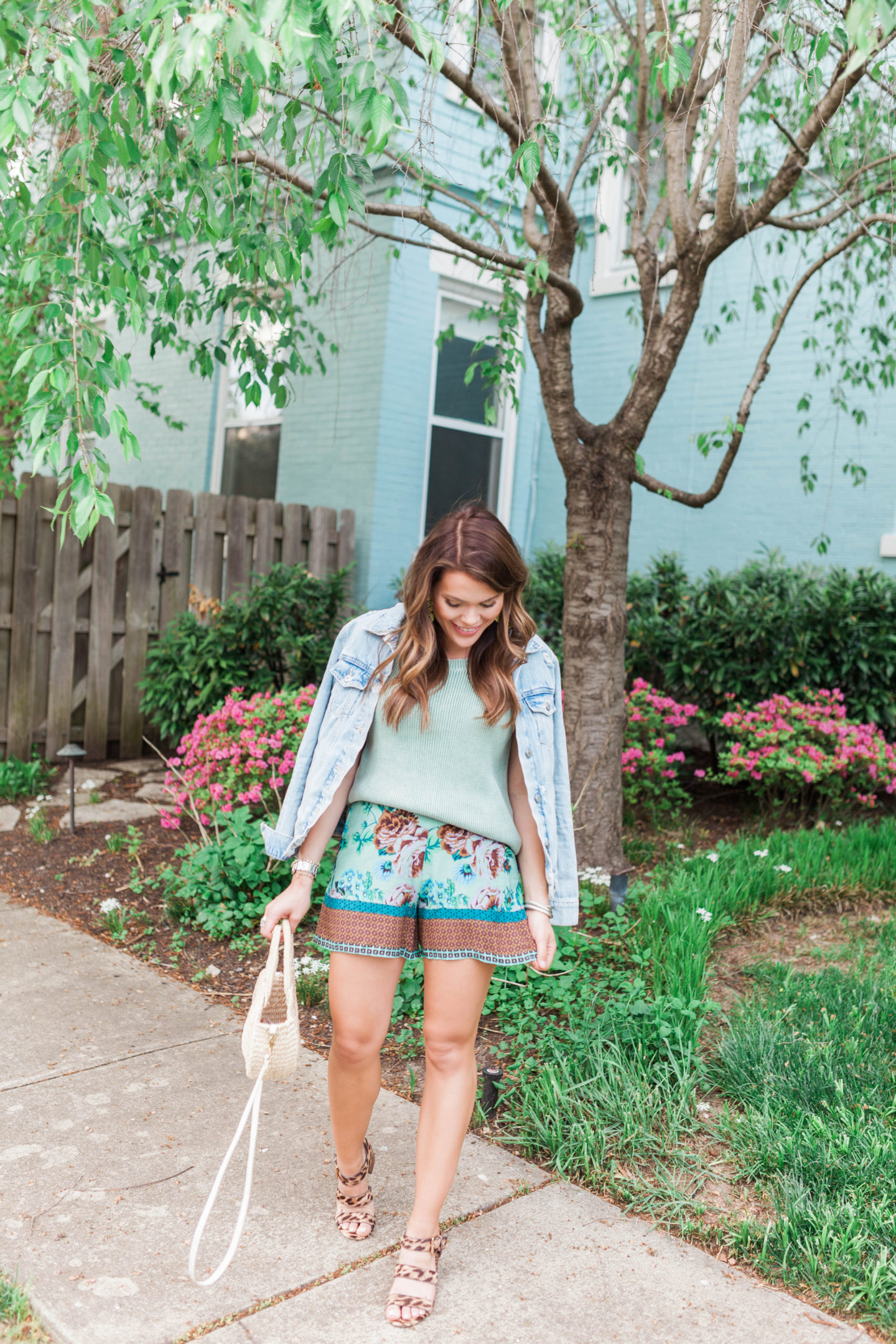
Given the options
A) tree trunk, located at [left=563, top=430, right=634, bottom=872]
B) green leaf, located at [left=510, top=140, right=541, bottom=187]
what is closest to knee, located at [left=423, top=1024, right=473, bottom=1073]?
green leaf, located at [left=510, top=140, right=541, bottom=187]

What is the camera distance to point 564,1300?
7.91 ft

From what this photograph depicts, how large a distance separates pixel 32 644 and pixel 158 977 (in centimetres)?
363

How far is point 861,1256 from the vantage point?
2.51 m

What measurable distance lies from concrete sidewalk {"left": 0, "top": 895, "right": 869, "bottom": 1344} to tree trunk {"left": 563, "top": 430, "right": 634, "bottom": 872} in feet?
6.64

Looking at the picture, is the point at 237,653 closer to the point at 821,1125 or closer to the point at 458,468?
the point at 458,468

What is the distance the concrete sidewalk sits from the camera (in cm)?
231

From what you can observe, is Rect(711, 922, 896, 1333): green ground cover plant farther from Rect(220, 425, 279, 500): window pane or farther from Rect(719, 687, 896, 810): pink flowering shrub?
Rect(220, 425, 279, 500): window pane

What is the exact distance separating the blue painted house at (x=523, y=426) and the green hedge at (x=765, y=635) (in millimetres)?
992

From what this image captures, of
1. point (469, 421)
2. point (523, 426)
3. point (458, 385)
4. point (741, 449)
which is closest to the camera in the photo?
point (741, 449)

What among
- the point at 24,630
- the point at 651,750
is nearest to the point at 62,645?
the point at 24,630

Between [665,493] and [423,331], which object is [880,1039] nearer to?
[665,493]

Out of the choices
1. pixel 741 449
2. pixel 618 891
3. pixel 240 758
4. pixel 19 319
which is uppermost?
pixel 741 449

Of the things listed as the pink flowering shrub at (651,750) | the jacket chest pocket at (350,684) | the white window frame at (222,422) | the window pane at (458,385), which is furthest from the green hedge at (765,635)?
the jacket chest pocket at (350,684)

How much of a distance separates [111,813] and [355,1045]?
167 inches
